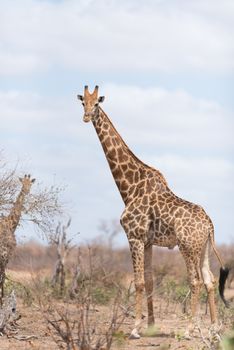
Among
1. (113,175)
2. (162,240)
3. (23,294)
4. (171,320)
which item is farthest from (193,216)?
(23,294)

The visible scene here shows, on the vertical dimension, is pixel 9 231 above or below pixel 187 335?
above

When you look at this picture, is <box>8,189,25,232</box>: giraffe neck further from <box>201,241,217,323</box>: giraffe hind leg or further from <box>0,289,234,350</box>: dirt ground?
<box>201,241,217,323</box>: giraffe hind leg

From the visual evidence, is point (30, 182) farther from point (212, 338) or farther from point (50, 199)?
point (212, 338)

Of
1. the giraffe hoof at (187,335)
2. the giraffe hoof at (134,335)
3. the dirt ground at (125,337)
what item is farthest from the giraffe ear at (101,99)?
the giraffe hoof at (187,335)

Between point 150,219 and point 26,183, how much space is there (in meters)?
2.35

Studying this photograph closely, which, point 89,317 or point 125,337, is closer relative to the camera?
point 125,337

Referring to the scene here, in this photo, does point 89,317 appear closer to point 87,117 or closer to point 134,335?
point 134,335

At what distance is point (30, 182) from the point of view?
14156mm

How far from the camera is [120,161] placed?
1330cm

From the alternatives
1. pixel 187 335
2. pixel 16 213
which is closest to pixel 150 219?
pixel 187 335

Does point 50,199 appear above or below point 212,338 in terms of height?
above

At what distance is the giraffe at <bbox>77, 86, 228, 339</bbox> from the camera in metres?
12.4

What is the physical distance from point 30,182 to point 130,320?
8.92ft

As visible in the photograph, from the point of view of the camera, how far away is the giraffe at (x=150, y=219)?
40.6 ft
